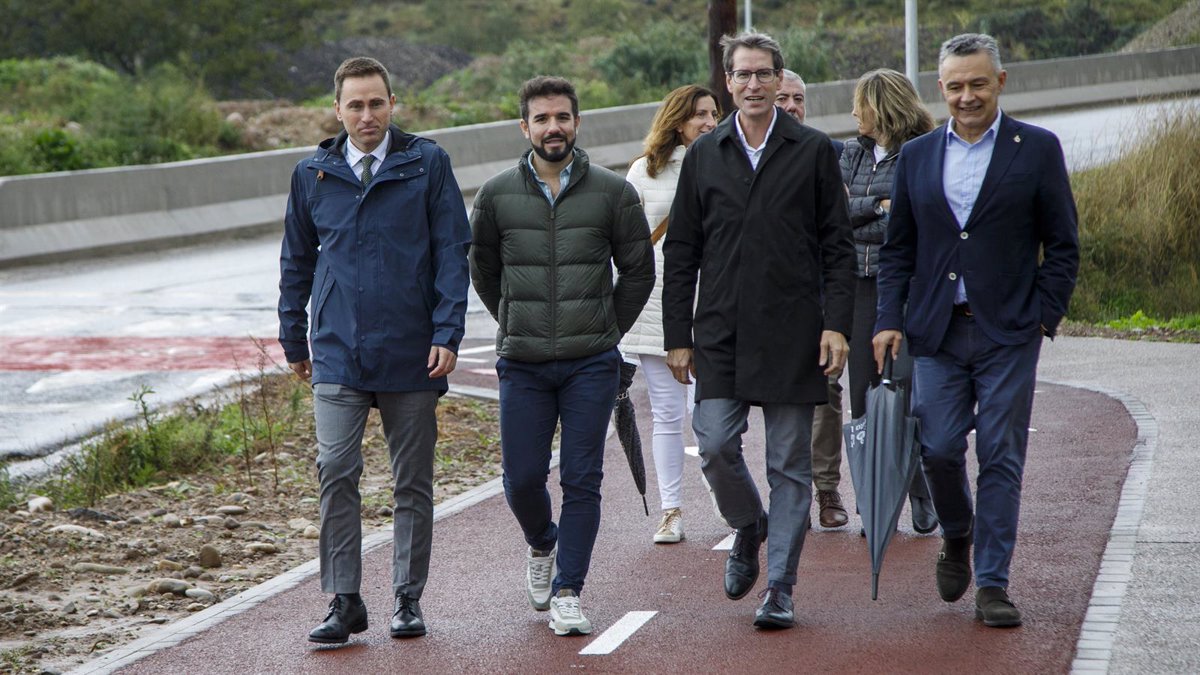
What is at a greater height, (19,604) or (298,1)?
(298,1)

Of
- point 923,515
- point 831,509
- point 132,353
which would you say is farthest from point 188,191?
point 923,515

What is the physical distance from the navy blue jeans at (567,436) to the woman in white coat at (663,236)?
50.7 inches

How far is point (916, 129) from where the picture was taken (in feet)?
23.7

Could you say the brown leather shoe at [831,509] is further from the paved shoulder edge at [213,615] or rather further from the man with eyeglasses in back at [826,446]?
the paved shoulder edge at [213,615]

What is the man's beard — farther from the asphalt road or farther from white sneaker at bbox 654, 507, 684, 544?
the asphalt road

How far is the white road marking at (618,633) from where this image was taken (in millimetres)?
5758

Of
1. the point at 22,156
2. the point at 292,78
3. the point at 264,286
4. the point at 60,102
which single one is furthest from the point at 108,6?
the point at 264,286

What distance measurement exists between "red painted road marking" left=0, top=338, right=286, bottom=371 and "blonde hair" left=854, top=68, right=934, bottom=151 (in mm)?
6795

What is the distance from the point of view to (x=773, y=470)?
19.6ft

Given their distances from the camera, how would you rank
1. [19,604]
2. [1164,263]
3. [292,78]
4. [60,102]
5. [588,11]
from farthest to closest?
[588,11], [292,78], [60,102], [1164,263], [19,604]

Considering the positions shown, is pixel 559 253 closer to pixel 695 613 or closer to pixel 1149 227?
pixel 695 613

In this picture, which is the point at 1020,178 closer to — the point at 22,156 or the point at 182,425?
the point at 182,425

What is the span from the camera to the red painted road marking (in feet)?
43.1

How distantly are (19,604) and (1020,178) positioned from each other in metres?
4.37
